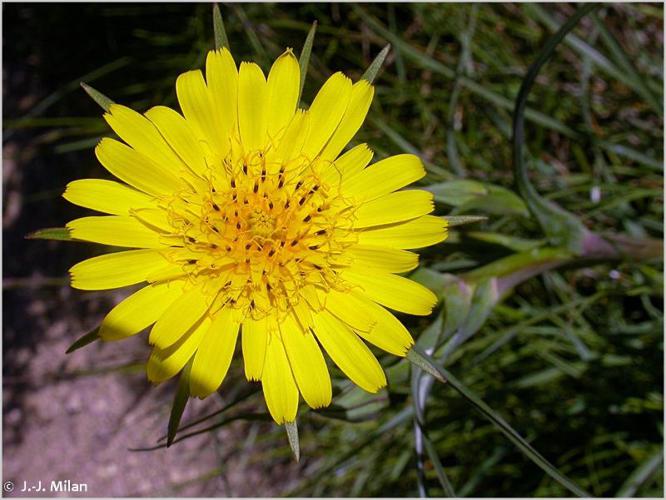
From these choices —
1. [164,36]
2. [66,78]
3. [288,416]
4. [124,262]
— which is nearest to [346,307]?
[288,416]

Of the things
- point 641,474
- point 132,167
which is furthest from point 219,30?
point 641,474

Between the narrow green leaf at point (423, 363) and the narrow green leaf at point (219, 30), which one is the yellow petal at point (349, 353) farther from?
the narrow green leaf at point (219, 30)

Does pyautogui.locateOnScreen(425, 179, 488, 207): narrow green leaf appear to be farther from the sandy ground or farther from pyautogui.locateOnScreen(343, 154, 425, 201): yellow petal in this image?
the sandy ground

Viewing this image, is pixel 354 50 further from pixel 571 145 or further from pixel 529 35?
pixel 571 145

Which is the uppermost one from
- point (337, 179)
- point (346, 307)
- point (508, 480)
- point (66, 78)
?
point (337, 179)

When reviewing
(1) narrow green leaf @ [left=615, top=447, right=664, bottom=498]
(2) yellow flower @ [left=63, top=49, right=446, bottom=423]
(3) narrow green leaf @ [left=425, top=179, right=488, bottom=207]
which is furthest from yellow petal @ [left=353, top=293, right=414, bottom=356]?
(1) narrow green leaf @ [left=615, top=447, right=664, bottom=498]

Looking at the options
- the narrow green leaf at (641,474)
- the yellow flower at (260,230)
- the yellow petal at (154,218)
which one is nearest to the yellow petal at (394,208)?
the yellow flower at (260,230)

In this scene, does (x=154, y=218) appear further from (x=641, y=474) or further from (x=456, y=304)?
(x=641, y=474)
